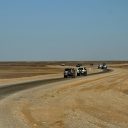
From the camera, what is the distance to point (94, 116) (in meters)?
21.2

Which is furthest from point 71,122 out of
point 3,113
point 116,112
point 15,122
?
point 116,112

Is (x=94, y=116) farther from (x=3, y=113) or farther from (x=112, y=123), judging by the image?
(x=3, y=113)

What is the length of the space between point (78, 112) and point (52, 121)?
3953 millimetres

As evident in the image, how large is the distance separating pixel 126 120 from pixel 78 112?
323 cm

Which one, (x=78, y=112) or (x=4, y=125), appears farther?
(x=78, y=112)

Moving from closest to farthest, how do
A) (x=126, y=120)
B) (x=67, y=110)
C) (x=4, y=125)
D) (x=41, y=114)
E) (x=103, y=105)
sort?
(x=4, y=125) < (x=126, y=120) < (x=41, y=114) < (x=67, y=110) < (x=103, y=105)

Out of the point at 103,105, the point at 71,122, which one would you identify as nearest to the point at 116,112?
the point at 103,105

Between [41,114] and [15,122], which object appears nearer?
[15,122]

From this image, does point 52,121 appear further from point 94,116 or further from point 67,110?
point 67,110

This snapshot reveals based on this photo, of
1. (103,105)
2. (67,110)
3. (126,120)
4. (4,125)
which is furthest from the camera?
(103,105)

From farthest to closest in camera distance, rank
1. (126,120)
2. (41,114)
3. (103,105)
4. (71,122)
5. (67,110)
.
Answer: (103,105) < (67,110) < (41,114) < (126,120) < (71,122)

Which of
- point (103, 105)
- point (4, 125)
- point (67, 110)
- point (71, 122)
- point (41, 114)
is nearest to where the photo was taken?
point (4, 125)

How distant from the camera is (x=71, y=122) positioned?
60.5 ft

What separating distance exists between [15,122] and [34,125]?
1121mm
